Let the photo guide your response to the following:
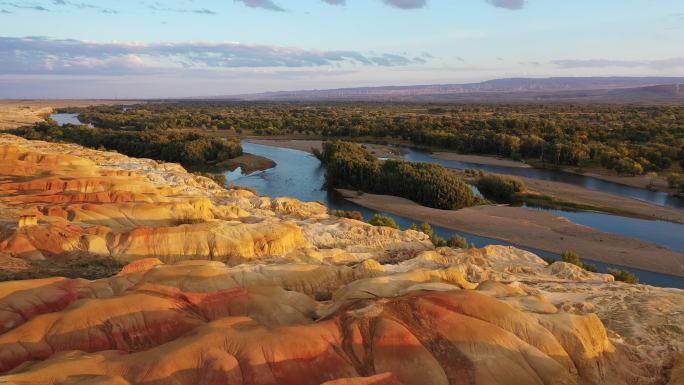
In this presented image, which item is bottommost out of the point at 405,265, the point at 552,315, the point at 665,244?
the point at 665,244

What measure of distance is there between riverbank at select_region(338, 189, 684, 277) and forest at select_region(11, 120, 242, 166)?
34.8 m

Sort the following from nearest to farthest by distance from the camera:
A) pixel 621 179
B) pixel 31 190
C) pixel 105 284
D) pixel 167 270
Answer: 1. pixel 105 284
2. pixel 167 270
3. pixel 31 190
4. pixel 621 179

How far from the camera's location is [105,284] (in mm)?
18828

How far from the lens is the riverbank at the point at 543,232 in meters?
37.7

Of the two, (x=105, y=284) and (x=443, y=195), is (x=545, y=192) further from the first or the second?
(x=105, y=284)

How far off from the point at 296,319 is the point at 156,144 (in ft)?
249

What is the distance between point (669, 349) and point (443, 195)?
38.1m

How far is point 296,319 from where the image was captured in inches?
691

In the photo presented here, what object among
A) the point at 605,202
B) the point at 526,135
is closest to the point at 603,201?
the point at 605,202

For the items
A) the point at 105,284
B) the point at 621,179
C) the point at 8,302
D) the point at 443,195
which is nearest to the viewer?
the point at 8,302

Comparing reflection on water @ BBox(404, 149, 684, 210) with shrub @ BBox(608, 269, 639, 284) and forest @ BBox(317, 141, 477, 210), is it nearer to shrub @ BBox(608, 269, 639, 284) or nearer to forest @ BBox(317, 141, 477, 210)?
forest @ BBox(317, 141, 477, 210)

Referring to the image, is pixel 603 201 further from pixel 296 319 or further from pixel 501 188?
pixel 296 319

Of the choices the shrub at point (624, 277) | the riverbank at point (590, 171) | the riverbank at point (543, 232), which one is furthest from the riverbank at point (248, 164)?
the shrub at point (624, 277)

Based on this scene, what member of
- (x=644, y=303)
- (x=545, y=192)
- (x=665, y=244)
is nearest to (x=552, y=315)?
(x=644, y=303)
